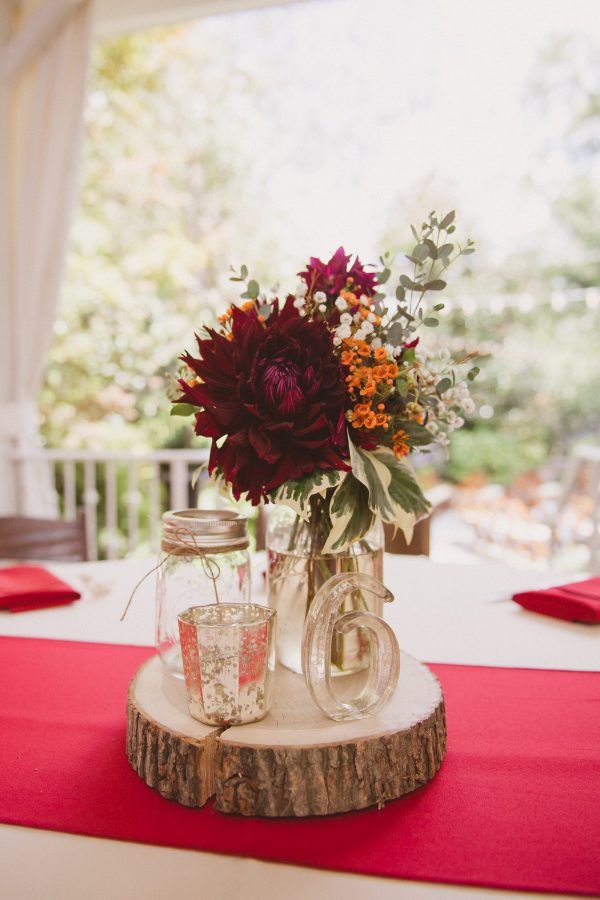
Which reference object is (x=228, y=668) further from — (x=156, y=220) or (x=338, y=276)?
(x=156, y=220)

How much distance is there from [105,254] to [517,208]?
4.24 m

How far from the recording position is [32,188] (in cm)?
333

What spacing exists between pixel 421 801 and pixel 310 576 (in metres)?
0.27

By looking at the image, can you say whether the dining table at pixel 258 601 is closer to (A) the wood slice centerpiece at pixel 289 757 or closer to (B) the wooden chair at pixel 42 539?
(A) the wood slice centerpiece at pixel 289 757

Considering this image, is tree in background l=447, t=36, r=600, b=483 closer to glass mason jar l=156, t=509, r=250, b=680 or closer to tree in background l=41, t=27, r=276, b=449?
tree in background l=41, t=27, r=276, b=449

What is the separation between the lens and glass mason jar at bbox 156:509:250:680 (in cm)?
82

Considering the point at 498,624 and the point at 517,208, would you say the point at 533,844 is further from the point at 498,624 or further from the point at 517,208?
the point at 517,208

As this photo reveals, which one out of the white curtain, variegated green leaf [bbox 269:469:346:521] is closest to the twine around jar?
variegated green leaf [bbox 269:469:346:521]

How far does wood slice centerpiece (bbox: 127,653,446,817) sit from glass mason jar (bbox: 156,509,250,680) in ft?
0.39

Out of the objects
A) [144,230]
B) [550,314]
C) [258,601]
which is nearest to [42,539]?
[258,601]

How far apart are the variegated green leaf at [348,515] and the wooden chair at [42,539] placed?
1.30 m

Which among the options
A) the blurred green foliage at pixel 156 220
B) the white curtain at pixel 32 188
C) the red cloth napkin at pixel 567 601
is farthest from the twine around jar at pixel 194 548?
the blurred green foliage at pixel 156 220

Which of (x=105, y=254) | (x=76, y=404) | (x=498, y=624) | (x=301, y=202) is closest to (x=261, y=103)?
(x=301, y=202)

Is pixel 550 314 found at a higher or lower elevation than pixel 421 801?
higher
